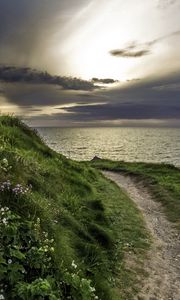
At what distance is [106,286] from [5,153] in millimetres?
6756

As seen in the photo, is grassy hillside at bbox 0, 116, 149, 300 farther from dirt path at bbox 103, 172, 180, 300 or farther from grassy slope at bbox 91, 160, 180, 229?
grassy slope at bbox 91, 160, 180, 229

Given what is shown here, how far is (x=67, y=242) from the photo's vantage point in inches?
496

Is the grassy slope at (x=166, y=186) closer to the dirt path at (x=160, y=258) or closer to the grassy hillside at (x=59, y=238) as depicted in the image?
the dirt path at (x=160, y=258)

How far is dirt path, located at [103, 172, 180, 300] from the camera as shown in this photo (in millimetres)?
12265

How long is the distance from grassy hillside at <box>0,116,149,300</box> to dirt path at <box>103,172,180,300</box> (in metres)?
0.47

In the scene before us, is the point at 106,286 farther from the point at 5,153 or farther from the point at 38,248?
the point at 5,153

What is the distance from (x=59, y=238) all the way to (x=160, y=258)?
529 cm

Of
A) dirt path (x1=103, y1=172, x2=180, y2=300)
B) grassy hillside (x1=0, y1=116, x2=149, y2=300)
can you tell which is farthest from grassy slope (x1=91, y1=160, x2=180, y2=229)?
grassy hillside (x1=0, y1=116, x2=149, y2=300)

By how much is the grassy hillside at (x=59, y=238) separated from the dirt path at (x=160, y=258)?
18.4 inches


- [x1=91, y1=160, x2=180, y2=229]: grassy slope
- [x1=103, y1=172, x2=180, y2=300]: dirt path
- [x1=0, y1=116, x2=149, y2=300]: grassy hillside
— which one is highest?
[x1=0, y1=116, x2=149, y2=300]: grassy hillside

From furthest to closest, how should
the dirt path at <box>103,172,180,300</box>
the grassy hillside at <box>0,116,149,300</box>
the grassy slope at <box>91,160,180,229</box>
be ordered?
the grassy slope at <box>91,160,180,229</box> < the dirt path at <box>103,172,180,300</box> < the grassy hillside at <box>0,116,149,300</box>

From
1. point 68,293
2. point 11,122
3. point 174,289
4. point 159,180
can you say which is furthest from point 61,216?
point 159,180

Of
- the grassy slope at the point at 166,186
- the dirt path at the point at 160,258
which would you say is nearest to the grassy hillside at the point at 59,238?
the dirt path at the point at 160,258

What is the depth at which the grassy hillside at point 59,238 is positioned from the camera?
826 cm
